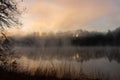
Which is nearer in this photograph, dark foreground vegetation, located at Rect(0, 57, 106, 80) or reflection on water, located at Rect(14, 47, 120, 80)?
dark foreground vegetation, located at Rect(0, 57, 106, 80)

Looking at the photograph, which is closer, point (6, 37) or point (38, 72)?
point (6, 37)

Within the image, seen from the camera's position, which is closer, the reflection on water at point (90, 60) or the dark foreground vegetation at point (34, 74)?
the dark foreground vegetation at point (34, 74)

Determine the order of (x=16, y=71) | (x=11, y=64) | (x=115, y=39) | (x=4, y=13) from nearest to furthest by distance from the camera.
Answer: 1. (x=4, y=13)
2. (x=11, y=64)
3. (x=16, y=71)
4. (x=115, y=39)

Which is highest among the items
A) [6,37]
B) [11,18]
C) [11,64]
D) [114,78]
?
[11,18]

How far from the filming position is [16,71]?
71.8 ft

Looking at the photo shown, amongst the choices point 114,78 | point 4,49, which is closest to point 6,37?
point 4,49

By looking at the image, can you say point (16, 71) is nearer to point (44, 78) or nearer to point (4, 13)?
point (44, 78)

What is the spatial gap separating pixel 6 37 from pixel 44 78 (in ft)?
12.6

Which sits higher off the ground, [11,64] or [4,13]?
[4,13]

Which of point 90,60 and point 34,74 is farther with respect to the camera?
point 90,60

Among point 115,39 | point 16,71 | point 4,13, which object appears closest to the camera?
point 4,13

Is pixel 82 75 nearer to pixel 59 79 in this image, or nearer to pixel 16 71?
pixel 59 79

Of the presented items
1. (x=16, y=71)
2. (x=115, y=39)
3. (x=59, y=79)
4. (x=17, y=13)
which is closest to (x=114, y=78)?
(x=59, y=79)

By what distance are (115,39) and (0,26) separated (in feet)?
287
